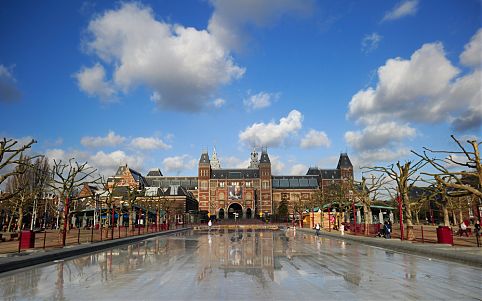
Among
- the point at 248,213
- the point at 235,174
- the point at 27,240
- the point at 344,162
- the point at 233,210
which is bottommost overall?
the point at 27,240

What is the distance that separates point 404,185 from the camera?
99.3ft

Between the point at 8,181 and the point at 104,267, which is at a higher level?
the point at 8,181

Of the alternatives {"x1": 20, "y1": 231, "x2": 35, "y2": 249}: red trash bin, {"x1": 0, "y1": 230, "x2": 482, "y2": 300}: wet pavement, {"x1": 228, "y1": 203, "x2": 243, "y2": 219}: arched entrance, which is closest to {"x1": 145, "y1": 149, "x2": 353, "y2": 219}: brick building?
{"x1": 228, "y1": 203, "x2": 243, "y2": 219}: arched entrance

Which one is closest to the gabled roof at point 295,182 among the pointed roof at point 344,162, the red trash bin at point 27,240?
the pointed roof at point 344,162

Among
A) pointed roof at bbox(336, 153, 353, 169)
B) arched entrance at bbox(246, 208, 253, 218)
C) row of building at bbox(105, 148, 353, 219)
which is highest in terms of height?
pointed roof at bbox(336, 153, 353, 169)

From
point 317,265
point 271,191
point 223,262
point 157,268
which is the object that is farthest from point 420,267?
point 271,191

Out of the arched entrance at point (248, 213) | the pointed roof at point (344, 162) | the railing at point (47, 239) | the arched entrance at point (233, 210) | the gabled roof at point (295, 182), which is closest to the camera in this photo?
the railing at point (47, 239)

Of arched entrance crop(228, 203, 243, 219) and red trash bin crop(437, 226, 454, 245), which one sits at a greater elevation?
arched entrance crop(228, 203, 243, 219)

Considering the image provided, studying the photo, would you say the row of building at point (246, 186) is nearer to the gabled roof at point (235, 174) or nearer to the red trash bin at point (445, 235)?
the gabled roof at point (235, 174)

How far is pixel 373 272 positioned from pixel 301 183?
147 m

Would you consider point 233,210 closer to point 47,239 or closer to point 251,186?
point 251,186

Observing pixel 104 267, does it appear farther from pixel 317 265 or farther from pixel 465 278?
pixel 465 278

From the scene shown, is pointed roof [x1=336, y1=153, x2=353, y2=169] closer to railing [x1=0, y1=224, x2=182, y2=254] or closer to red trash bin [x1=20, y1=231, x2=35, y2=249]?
railing [x1=0, y1=224, x2=182, y2=254]

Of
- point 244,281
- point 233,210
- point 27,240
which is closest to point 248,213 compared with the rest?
point 233,210
